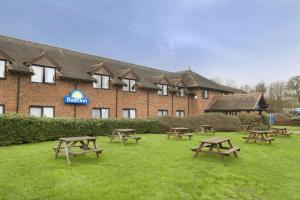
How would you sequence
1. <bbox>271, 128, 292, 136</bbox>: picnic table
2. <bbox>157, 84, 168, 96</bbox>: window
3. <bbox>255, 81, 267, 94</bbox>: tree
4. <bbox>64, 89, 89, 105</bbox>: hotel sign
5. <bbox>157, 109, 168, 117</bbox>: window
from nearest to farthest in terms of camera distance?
<bbox>271, 128, 292, 136</bbox>: picnic table
<bbox>64, 89, 89, 105</bbox>: hotel sign
<bbox>157, 109, 168, 117</bbox>: window
<bbox>157, 84, 168, 96</bbox>: window
<bbox>255, 81, 267, 94</bbox>: tree

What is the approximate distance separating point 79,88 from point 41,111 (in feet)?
12.2

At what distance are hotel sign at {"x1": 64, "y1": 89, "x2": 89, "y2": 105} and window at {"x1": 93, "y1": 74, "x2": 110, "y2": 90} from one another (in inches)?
64.9

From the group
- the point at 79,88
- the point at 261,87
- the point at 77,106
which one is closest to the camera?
the point at 77,106

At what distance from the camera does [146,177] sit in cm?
711

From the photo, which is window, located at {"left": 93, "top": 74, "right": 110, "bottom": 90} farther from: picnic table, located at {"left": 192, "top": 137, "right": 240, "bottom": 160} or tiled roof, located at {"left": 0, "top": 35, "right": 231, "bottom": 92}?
picnic table, located at {"left": 192, "top": 137, "right": 240, "bottom": 160}

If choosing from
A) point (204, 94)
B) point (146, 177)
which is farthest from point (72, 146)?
point (204, 94)

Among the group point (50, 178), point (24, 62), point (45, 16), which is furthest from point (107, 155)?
point (45, 16)

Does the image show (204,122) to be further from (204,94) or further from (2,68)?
(2,68)

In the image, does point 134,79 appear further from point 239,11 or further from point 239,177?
point 239,177

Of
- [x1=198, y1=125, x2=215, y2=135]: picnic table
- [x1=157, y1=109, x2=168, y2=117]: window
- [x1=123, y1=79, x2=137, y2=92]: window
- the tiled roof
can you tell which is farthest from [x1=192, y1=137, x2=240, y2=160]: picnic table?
[x1=157, y1=109, x2=168, y2=117]: window

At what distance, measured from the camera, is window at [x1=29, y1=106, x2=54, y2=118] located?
1875 centimetres

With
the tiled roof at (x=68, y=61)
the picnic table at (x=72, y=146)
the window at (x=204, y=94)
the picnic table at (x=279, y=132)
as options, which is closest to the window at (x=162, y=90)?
the tiled roof at (x=68, y=61)

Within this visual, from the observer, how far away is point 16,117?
1361cm

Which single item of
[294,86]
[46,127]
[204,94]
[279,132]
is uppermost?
[294,86]
